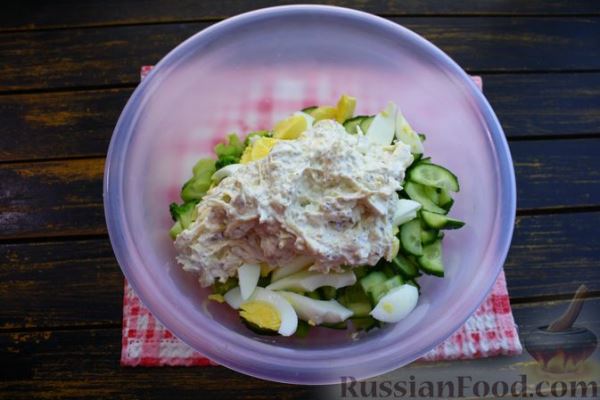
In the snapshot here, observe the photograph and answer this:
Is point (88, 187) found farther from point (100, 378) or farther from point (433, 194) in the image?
point (433, 194)

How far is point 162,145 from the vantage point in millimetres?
1480

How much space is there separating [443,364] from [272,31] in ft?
3.41

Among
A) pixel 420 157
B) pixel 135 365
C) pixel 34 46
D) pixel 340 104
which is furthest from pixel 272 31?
pixel 135 365

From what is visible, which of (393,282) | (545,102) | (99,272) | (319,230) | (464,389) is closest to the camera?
(319,230)

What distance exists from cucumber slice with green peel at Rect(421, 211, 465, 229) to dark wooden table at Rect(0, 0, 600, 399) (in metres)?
0.37

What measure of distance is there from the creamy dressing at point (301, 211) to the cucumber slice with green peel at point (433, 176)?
0.12m

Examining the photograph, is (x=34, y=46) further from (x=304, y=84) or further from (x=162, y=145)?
(x=304, y=84)

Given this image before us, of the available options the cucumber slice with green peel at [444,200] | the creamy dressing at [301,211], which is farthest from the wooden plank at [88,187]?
the creamy dressing at [301,211]

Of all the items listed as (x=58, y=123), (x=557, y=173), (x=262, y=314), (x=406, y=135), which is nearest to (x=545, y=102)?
(x=557, y=173)

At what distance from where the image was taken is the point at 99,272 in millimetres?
1532

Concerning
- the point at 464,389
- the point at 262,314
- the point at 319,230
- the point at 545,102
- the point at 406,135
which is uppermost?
the point at 545,102

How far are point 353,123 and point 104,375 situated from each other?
37.8 inches

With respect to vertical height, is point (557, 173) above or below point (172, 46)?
below

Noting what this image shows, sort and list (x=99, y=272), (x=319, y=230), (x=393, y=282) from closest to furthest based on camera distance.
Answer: (x=319, y=230)
(x=393, y=282)
(x=99, y=272)
